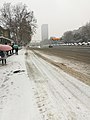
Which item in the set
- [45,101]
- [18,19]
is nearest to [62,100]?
[45,101]

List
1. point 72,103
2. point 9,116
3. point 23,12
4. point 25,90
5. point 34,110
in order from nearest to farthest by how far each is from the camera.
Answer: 1. point 9,116
2. point 34,110
3. point 72,103
4. point 25,90
5. point 23,12

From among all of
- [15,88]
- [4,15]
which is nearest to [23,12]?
[4,15]

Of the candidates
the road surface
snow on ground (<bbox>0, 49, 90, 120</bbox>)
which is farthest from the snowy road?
the road surface

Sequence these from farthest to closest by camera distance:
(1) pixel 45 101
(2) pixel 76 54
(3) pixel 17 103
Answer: (2) pixel 76 54
(1) pixel 45 101
(3) pixel 17 103

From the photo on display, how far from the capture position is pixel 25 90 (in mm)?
9336

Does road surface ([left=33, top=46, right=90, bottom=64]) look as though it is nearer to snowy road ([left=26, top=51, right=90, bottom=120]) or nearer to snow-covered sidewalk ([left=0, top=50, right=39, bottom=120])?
snowy road ([left=26, top=51, right=90, bottom=120])

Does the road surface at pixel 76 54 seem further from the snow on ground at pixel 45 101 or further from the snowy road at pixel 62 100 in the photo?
the snow on ground at pixel 45 101

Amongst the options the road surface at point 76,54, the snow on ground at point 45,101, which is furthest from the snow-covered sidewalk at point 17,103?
the road surface at point 76,54

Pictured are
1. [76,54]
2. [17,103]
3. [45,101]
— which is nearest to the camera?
[17,103]

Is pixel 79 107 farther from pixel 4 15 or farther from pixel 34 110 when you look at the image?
pixel 4 15

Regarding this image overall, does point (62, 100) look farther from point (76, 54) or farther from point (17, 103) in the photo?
point (76, 54)

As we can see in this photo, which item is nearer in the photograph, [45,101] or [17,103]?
[17,103]

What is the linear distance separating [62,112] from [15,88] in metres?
3.93

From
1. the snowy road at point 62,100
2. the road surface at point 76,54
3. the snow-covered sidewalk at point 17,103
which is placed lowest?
the road surface at point 76,54
